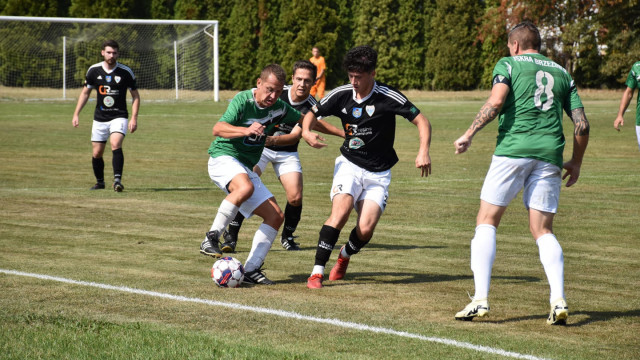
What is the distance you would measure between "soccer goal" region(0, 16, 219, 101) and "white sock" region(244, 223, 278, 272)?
35.3m

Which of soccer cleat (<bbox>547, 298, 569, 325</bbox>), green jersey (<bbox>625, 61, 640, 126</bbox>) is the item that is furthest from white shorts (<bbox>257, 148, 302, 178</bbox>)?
green jersey (<bbox>625, 61, 640, 126</bbox>)

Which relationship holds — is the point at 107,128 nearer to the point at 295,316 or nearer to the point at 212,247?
→ the point at 212,247

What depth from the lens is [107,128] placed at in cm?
1500

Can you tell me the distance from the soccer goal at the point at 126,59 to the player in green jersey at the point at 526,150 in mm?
36988

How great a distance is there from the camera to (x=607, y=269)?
8.40 metres

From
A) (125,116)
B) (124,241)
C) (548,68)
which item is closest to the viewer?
(548,68)

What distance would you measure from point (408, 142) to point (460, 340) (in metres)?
19.6

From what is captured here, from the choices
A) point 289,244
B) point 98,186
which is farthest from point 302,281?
point 98,186

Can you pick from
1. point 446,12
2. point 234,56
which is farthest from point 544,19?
point 234,56

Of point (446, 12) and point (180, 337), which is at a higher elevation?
point (446, 12)

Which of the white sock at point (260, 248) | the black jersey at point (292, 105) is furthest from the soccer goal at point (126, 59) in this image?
the white sock at point (260, 248)

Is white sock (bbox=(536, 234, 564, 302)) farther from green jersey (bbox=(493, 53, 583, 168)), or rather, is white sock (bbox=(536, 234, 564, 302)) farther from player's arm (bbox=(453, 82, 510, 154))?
player's arm (bbox=(453, 82, 510, 154))

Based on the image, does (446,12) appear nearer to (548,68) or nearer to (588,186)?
(588,186)

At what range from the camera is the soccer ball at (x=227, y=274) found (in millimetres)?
7363
